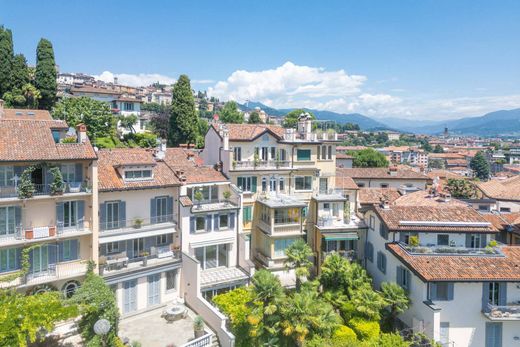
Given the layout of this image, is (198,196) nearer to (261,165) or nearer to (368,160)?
(261,165)

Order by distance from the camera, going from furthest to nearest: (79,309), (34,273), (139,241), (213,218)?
(213,218) → (139,241) → (34,273) → (79,309)

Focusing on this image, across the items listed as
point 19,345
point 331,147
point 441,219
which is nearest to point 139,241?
point 19,345

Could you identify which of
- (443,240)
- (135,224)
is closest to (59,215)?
(135,224)

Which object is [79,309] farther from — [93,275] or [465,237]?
[465,237]

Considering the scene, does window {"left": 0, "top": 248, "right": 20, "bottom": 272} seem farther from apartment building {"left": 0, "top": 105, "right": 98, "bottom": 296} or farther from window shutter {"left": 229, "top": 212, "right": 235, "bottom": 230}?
window shutter {"left": 229, "top": 212, "right": 235, "bottom": 230}

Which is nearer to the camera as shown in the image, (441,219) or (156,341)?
(156,341)

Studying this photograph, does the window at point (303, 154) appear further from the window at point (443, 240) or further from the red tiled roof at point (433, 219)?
the window at point (443, 240)
